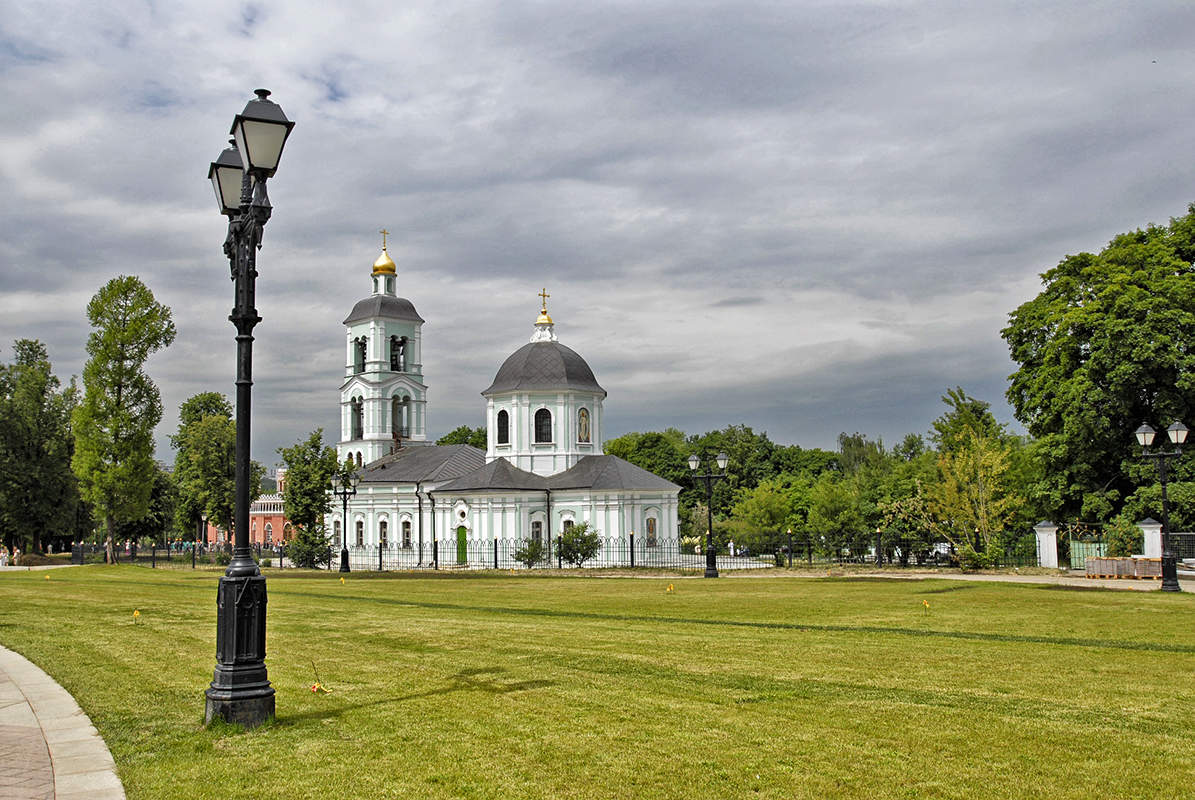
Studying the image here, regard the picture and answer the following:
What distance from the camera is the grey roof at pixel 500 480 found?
52188mm

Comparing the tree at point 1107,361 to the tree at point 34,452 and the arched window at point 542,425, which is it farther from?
the tree at point 34,452

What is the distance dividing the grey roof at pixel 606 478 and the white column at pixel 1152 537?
25536mm

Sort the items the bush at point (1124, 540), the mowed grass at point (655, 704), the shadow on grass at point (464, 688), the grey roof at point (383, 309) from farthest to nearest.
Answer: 1. the grey roof at point (383, 309)
2. the bush at point (1124, 540)
3. the shadow on grass at point (464, 688)
4. the mowed grass at point (655, 704)

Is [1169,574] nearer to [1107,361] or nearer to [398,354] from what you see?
[1107,361]

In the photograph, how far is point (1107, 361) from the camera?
111 feet

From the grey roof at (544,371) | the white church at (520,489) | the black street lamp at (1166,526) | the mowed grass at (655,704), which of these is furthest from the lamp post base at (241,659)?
the grey roof at (544,371)

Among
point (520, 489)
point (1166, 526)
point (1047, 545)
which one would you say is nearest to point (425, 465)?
point (520, 489)

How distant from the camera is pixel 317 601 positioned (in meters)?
20.2

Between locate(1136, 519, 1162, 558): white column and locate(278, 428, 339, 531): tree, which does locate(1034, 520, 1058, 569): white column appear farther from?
locate(278, 428, 339, 531): tree

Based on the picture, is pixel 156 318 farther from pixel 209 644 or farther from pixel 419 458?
pixel 209 644

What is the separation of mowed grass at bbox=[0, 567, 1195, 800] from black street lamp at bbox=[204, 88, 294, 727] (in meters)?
0.30

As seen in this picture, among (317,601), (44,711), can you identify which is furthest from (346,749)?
(317,601)

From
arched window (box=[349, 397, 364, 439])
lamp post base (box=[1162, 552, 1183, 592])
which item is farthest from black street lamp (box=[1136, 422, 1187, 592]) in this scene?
arched window (box=[349, 397, 364, 439])

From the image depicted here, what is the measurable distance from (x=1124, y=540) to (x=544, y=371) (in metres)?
32.1
